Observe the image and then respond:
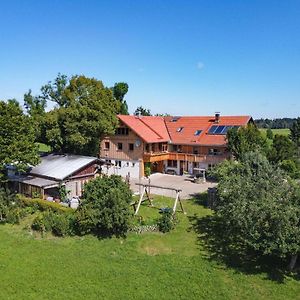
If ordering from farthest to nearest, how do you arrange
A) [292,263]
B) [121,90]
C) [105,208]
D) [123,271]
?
[121,90] < [105,208] < [292,263] < [123,271]

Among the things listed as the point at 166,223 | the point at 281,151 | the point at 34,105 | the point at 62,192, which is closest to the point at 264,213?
the point at 166,223

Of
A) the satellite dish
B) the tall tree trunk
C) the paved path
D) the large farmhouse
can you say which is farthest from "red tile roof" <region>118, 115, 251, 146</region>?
the tall tree trunk

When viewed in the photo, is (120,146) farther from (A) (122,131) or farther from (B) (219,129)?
(B) (219,129)

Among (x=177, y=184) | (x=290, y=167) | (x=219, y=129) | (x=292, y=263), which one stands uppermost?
(x=219, y=129)

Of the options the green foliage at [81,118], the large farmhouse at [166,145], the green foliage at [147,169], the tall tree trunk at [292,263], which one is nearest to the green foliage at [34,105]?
the green foliage at [81,118]

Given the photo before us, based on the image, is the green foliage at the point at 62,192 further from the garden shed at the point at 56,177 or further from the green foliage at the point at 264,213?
the green foliage at the point at 264,213

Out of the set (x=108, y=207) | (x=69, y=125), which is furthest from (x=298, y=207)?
(x=69, y=125)
